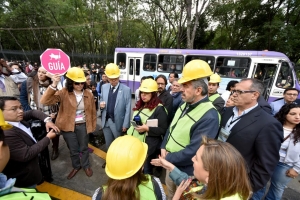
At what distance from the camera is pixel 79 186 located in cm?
258

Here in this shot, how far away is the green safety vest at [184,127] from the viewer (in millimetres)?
1600

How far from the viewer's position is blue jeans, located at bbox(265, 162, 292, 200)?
6.82ft

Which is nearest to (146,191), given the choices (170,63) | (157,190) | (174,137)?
(157,190)

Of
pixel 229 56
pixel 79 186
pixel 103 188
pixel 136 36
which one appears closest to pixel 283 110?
pixel 103 188

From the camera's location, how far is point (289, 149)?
197cm

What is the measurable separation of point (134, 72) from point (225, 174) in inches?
349

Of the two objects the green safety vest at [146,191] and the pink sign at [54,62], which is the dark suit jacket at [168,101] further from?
the green safety vest at [146,191]

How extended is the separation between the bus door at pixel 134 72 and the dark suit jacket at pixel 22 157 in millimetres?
7777

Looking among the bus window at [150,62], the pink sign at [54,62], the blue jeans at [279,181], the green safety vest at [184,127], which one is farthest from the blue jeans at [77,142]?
the bus window at [150,62]

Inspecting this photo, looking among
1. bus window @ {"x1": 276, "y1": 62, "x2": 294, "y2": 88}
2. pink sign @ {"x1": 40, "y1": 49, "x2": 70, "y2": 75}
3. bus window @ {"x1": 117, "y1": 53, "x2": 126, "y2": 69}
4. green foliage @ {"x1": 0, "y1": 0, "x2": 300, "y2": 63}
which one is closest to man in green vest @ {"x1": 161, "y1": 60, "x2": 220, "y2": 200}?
pink sign @ {"x1": 40, "y1": 49, "x2": 70, "y2": 75}

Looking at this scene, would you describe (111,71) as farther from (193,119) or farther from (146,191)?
(146,191)

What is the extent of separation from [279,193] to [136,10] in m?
19.3

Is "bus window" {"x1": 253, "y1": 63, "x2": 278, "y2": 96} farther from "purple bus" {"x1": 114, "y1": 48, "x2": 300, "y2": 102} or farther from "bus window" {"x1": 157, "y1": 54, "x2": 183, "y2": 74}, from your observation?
"bus window" {"x1": 157, "y1": 54, "x2": 183, "y2": 74}

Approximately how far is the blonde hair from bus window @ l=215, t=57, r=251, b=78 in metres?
7.25
